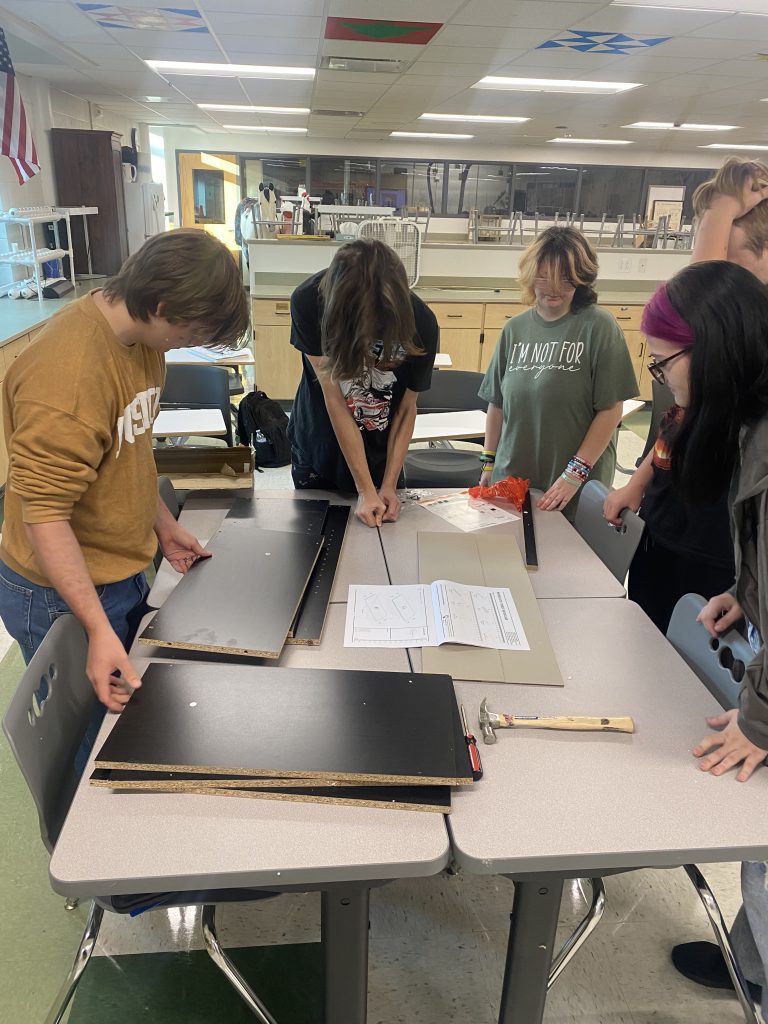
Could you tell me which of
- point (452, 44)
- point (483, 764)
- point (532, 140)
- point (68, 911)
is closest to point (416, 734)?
point (483, 764)

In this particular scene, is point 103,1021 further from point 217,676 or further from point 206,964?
point 217,676

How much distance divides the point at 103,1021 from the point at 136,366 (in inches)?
50.3

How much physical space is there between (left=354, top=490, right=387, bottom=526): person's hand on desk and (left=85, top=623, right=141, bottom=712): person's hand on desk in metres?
0.86

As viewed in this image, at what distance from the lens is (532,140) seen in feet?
34.6

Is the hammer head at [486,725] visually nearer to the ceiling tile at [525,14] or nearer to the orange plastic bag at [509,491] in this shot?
the orange plastic bag at [509,491]

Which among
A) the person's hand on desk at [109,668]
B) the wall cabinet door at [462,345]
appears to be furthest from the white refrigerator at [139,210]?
the person's hand on desk at [109,668]

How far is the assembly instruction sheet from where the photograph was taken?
1.36 metres

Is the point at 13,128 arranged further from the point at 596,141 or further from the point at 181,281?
the point at 596,141

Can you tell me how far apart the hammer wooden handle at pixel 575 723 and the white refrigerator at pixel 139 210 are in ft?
25.9

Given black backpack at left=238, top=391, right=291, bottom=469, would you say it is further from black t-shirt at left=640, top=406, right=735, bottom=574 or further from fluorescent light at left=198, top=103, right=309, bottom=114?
fluorescent light at left=198, top=103, right=309, bottom=114

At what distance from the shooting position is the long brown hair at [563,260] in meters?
2.03

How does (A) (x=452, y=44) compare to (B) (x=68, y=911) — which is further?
(A) (x=452, y=44)

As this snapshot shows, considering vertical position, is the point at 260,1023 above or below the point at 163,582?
below

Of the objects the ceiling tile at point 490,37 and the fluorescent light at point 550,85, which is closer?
the ceiling tile at point 490,37
